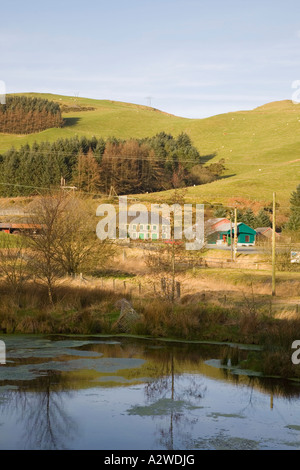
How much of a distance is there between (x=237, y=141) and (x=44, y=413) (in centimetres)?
16150

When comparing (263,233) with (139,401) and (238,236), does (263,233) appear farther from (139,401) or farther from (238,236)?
(139,401)

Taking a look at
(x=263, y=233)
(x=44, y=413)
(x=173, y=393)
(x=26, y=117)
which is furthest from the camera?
(x=26, y=117)

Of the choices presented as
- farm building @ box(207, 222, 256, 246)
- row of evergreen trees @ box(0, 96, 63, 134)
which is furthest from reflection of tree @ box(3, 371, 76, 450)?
row of evergreen trees @ box(0, 96, 63, 134)

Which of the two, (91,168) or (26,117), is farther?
(26,117)

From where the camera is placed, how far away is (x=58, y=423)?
47.5 ft

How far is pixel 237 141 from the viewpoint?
171 m

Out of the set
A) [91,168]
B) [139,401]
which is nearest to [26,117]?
[91,168]

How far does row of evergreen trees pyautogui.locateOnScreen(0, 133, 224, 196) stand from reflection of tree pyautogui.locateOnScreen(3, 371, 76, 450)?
295ft

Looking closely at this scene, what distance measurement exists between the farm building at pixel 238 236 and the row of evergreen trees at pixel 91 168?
34.1 metres

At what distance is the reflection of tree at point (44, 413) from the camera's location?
1341cm

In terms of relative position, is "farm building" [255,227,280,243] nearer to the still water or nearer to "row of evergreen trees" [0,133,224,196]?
"row of evergreen trees" [0,133,224,196]

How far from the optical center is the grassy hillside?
112062mm

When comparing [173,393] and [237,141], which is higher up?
[237,141]

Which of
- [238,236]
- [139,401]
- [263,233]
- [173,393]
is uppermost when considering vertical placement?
[263,233]
